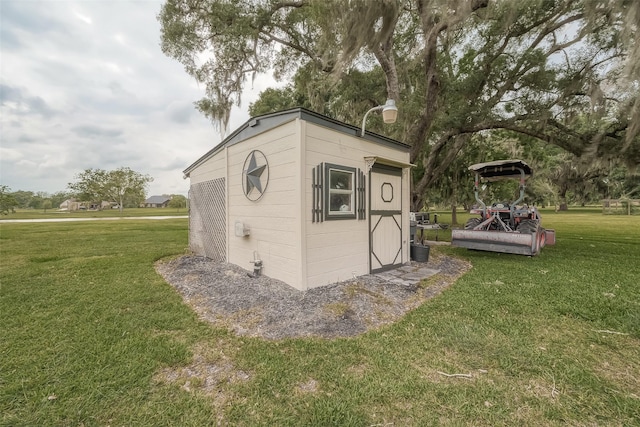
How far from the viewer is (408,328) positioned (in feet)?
9.00

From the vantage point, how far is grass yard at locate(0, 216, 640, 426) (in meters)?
1.62

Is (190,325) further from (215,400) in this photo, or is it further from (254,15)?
(254,15)

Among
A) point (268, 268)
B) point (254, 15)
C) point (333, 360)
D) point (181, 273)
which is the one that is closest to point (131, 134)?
point (254, 15)

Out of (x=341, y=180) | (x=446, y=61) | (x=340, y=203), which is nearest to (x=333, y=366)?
(x=340, y=203)

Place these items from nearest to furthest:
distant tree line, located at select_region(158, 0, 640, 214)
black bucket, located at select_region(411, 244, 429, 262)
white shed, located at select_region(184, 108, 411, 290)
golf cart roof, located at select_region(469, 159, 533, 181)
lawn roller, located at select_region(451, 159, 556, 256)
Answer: white shed, located at select_region(184, 108, 411, 290)
lawn roller, located at select_region(451, 159, 556, 256)
distant tree line, located at select_region(158, 0, 640, 214)
black bucket, located at select_region(411, 244, 429, 262)
golf cart roof, located at select_region(469, 159, 533, 181)

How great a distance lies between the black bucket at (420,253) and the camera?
5.72 metres

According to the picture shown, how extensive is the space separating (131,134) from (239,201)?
57.4 feet

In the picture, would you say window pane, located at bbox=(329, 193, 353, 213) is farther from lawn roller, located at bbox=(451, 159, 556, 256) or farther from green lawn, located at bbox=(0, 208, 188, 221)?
green lawn, located at bbox=(0, 208, 188, 221)

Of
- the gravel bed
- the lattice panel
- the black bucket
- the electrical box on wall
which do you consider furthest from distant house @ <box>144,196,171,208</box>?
the black bucket

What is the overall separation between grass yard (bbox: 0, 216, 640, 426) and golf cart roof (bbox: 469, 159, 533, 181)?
10.5ft

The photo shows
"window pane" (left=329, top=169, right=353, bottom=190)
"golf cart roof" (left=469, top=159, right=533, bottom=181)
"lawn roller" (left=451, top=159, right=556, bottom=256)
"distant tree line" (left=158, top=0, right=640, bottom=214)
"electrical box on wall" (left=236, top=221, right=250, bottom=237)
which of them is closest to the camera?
"window pane" (left=329, top=169, right=353, bottom=190)

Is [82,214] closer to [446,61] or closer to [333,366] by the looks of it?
[446,61]

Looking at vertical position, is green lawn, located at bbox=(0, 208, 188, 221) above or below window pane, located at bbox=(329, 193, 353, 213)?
below

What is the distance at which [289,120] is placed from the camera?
3742mm
